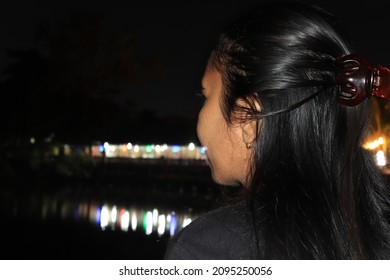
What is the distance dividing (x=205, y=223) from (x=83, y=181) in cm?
2440

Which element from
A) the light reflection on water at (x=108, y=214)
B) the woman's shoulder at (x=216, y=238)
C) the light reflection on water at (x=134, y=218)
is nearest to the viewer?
the woman's shoulder at (x=216, y=238)

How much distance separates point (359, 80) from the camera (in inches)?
33.5

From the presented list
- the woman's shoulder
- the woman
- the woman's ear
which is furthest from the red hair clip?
the woman's shoulder

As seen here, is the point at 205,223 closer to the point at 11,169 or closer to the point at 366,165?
the point at 366,165

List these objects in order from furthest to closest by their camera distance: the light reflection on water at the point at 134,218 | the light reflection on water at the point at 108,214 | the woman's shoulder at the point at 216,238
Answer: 1. the light reflection on water at the point at 108,214
2. the light reflection on water at the point at 134,218
3. the woman's shoulder at the point at 216,238

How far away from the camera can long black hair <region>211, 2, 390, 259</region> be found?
81 cm

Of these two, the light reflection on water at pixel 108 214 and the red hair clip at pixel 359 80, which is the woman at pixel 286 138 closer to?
the red hair clip at pixel 359 80

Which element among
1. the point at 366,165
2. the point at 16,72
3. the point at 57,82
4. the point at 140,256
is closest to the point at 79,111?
the point at 57,82

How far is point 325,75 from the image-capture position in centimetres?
86

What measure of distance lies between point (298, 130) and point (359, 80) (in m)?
0.13

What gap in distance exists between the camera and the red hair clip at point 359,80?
85 cm

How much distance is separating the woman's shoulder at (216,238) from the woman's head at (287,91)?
79 millimetres

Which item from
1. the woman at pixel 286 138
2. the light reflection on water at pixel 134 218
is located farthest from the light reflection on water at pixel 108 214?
the woman at pixel 286 138

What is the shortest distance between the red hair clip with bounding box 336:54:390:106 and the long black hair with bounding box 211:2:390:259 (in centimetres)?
2
